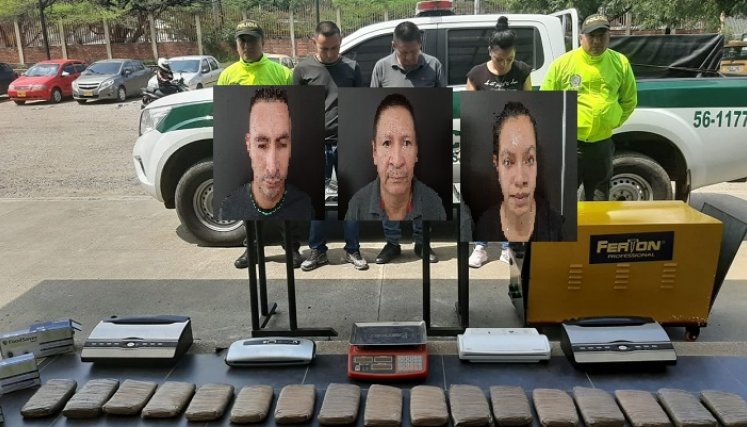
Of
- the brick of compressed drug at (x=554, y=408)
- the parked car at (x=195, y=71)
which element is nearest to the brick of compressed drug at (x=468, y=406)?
the brick of compressed drug at (x=554, y=408)

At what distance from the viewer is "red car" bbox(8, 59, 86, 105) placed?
71.9 feet

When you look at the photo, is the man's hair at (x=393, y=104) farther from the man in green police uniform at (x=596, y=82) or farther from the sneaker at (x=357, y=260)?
the sneaker at (x=357, y=260)

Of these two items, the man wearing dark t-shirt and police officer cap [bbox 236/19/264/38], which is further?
the man wearing dark t-shirt

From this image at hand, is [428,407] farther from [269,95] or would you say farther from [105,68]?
[105,68]

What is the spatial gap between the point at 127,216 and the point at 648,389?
6.31 meters

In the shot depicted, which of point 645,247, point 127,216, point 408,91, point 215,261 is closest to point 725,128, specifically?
point 645,247

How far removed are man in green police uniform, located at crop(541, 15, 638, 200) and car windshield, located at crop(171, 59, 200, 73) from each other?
62.5 feet

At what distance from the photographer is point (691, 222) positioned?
3.80 meters

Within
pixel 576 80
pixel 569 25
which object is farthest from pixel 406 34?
pixel 569 25

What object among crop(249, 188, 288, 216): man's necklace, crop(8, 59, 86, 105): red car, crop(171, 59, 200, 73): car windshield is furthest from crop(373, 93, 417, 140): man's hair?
crop(8, 59, 86, 105): red car

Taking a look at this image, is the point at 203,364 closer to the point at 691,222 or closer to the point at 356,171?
the point at 356,171

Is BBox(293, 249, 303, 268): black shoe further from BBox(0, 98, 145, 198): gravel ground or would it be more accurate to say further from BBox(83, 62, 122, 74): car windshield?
BBox(83, 62, 122, 74): car windshield

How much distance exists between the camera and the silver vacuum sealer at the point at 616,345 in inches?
119

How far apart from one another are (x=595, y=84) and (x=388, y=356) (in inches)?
103
